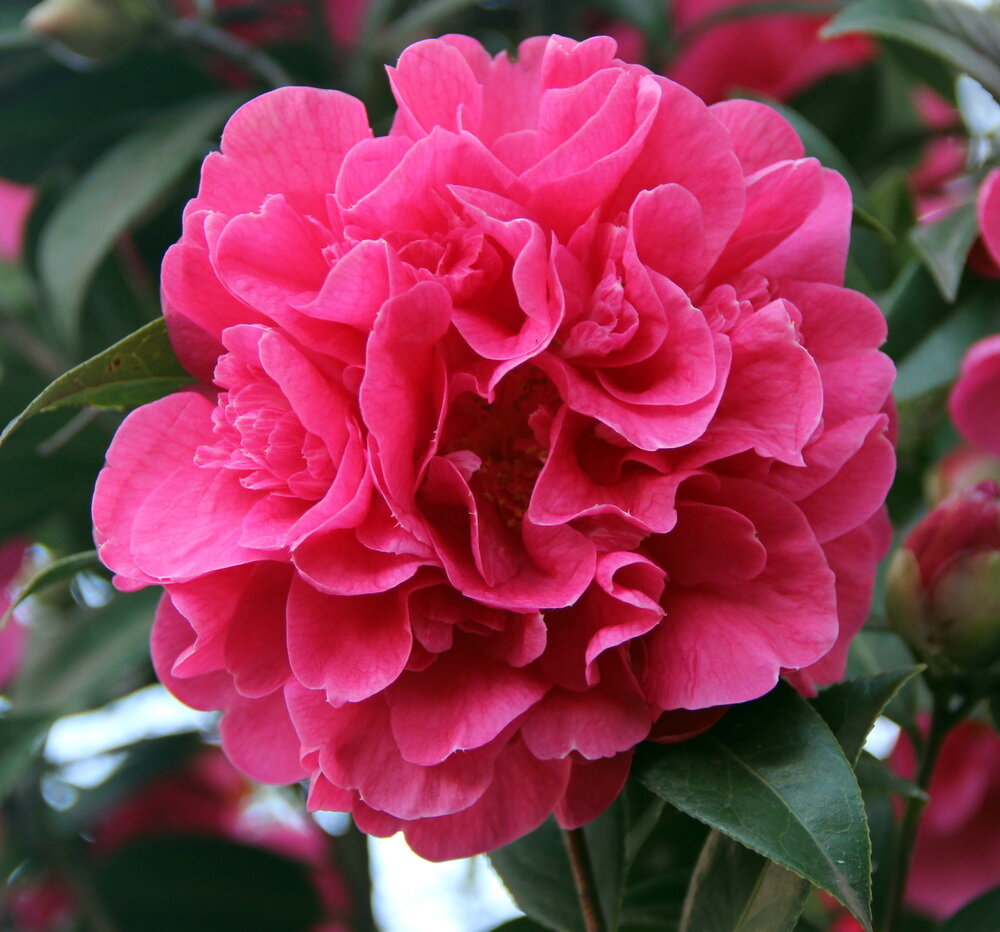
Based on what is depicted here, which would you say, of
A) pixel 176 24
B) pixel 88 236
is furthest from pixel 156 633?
pixel 176 24

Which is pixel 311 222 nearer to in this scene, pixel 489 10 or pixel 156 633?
pixel 156 633

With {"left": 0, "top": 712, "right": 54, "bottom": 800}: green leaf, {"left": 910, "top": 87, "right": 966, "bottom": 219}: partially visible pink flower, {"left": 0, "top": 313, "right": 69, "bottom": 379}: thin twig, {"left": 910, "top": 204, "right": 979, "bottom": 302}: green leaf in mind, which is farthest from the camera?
{"left": 910, "top": 87, "right": 966, "bottom": 219}: partially visible pink flower

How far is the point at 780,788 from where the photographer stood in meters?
0.46

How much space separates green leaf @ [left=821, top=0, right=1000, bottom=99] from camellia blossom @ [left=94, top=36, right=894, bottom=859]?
27 cm

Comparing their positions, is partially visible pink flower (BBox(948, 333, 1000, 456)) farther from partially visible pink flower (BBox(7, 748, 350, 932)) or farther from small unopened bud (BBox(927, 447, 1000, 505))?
partially visible pink flower (BBox(7, 748, 350, 932))

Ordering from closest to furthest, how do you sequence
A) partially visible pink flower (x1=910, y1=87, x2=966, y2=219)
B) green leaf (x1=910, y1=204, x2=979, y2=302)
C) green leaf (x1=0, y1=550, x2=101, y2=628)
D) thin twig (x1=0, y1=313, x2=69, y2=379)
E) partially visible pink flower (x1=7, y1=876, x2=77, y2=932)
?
green leaf (x1=0, y1=550, x2=101, y2=628) < green leaf (x1=910, y1=204, x2=979, y2=302) < thin twig (x1=0, y1=313, x2=69, y2=379) < partially visible pink flower (x1=910, y1=87, x2=966, y2=219) < partially visible pink flower (x1=7, y1=876, x2=77, y2=932)

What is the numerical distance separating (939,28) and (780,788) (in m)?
0.53

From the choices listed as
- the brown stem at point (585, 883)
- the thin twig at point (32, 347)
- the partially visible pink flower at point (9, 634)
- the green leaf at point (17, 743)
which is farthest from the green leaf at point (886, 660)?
the partially visible pink flower at point (9, 634)

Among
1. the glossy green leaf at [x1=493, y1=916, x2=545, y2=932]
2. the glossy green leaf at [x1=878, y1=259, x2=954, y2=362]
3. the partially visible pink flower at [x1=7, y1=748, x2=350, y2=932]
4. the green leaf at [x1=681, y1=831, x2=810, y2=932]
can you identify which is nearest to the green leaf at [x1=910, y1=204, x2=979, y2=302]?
the glossy green leaf at [x1=878, y1=259, x2=954, y2=362]

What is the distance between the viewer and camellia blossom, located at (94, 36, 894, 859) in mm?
451

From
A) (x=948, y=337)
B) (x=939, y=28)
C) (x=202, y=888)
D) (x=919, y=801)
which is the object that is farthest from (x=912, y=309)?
(x=202, y=888)

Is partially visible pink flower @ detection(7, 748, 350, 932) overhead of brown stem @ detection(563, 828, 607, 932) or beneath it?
beneath

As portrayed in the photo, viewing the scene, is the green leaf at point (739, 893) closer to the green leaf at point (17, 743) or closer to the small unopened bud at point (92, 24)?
the green leaf at point (17, 743)

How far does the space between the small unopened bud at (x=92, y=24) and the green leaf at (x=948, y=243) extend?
64cm
